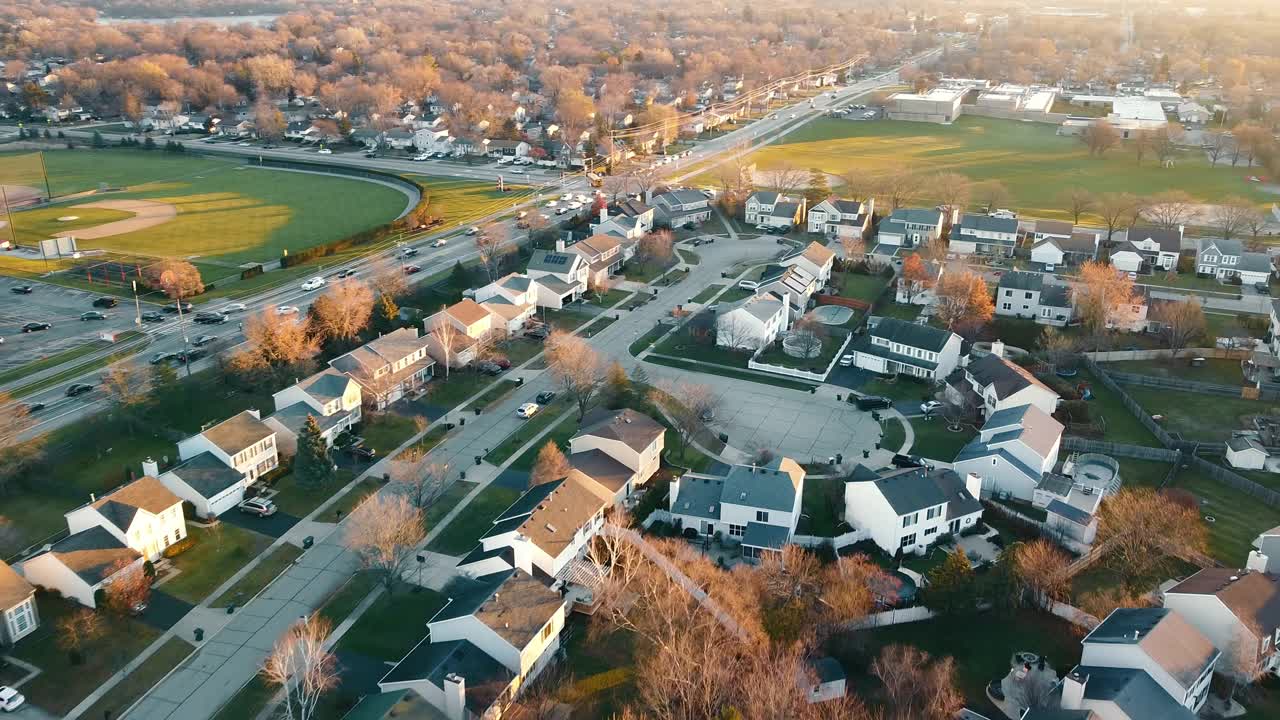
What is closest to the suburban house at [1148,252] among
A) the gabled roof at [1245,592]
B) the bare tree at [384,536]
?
the gabled roof at [1245,592]

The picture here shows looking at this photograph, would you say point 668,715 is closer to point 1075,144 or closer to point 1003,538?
point 1003,538

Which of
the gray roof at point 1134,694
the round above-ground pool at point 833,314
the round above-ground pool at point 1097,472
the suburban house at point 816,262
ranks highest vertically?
the suburban house at point 816,262

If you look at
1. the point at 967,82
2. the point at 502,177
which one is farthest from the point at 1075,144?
the point at 502,177

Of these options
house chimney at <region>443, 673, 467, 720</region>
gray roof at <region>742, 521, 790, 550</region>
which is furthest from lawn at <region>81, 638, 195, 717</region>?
→ gray roof at <region>742, 521, 790, 550</region>

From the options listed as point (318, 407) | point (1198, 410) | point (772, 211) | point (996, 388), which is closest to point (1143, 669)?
point (996, 388)

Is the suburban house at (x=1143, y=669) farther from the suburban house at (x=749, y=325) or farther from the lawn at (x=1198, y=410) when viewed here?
the suburban house at (x=749, y=325)

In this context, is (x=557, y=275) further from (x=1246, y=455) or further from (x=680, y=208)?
(x=1246, y=455)
